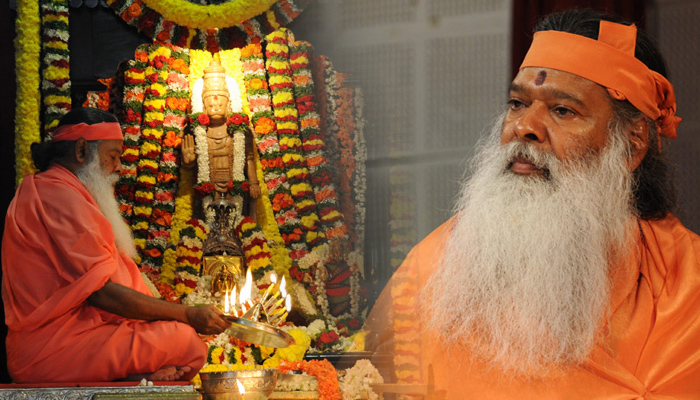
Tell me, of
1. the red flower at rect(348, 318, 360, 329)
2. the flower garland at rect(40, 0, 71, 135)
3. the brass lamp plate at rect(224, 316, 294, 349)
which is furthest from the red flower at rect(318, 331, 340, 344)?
the brass lamp plate at rect(224, 316, 294, 349)

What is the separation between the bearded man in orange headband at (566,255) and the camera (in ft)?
4.58

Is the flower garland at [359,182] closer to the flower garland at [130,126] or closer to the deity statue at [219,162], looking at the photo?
the deity statue at [219,162]

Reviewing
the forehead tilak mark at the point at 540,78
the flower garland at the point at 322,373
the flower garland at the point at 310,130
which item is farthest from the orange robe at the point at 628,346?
the flower garland at the point at 310,130

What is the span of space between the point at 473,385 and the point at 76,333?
1943 millimetres

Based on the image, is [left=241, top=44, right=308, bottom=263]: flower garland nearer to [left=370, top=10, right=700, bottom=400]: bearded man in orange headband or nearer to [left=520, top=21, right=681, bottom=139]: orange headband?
[left=370, top=10, right=700, bottom=400]: bearded man in orange headband

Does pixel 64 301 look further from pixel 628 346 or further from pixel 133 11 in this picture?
pixel 133 11

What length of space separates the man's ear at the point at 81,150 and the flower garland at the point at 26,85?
5.06 ft

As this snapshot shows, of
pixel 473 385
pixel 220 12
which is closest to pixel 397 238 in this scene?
pixel 473 385

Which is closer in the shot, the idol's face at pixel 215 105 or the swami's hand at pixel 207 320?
the swami's hand at pixel 207 320

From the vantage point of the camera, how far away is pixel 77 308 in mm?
2887

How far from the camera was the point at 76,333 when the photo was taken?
112 inches

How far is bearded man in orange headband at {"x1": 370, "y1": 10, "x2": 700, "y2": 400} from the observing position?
4.58 ft

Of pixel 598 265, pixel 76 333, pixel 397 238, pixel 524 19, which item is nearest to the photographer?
pixel 598 265

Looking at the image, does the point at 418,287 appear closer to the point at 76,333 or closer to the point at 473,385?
the point at 473,385
